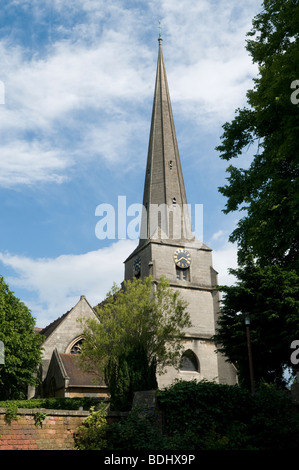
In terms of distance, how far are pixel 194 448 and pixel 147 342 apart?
1746 centimetres

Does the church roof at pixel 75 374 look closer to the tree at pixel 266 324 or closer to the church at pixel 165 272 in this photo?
the church at pixel 165 272

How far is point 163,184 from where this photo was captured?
47.7 m

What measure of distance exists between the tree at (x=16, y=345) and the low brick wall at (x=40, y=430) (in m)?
18.4

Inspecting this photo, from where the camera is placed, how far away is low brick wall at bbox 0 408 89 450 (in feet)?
36.0

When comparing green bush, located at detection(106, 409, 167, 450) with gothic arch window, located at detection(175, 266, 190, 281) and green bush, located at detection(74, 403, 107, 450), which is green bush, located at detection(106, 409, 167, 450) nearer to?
green bush, located at detection(74, 403, 107, 450)

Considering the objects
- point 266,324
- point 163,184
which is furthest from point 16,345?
point 163,184

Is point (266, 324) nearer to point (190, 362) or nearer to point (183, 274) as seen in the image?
point (190, 362)

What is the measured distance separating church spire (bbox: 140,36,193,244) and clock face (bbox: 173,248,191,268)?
137 cm

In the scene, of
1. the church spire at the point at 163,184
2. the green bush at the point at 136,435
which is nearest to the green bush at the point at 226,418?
the green bush at the point at 136,435

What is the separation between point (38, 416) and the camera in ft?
37.4

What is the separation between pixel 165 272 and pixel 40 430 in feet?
106

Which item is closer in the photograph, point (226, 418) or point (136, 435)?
point (136, 435)

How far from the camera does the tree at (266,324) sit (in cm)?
2441

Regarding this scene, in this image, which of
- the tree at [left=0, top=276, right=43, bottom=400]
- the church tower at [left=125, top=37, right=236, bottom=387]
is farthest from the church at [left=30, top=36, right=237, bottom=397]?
the tree at [left=0, top=276, right=43, bottom=400]
